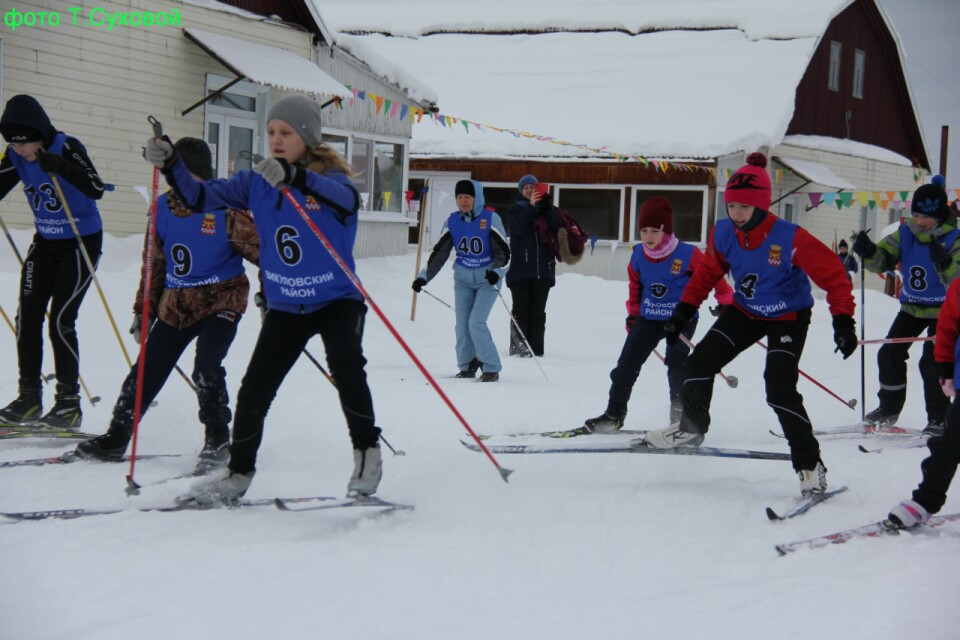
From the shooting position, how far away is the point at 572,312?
1517 cm

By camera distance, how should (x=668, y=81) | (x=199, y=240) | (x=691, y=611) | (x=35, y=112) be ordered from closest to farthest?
1. (x=691, y=611)
2. (x=199, y=240)
3. (x=35, y=112)
4. (x=668, y=81)

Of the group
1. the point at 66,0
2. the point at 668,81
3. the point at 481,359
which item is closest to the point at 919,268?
the point at 481,359

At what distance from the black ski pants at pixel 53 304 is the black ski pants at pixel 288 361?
1975 mm

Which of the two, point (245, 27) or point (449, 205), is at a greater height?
point (245, 27)

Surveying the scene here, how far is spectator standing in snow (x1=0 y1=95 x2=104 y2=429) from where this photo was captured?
18.2 ft

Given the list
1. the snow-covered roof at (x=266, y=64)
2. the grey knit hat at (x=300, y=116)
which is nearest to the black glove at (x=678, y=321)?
the grey knit hat at (x=300, y=116)

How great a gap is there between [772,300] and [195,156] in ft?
9.87

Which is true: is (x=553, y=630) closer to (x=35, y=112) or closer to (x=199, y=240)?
(x=199, y=240)

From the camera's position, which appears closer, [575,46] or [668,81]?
[668,81]

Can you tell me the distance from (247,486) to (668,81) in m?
21.9

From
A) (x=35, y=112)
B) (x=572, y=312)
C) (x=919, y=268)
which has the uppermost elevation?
(x=35, y=112)

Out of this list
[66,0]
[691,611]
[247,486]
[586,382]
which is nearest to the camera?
[691,611]

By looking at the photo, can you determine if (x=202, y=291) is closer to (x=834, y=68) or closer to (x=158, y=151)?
(x=158, y=151)

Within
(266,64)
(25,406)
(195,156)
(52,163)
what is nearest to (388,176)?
(266,64)
